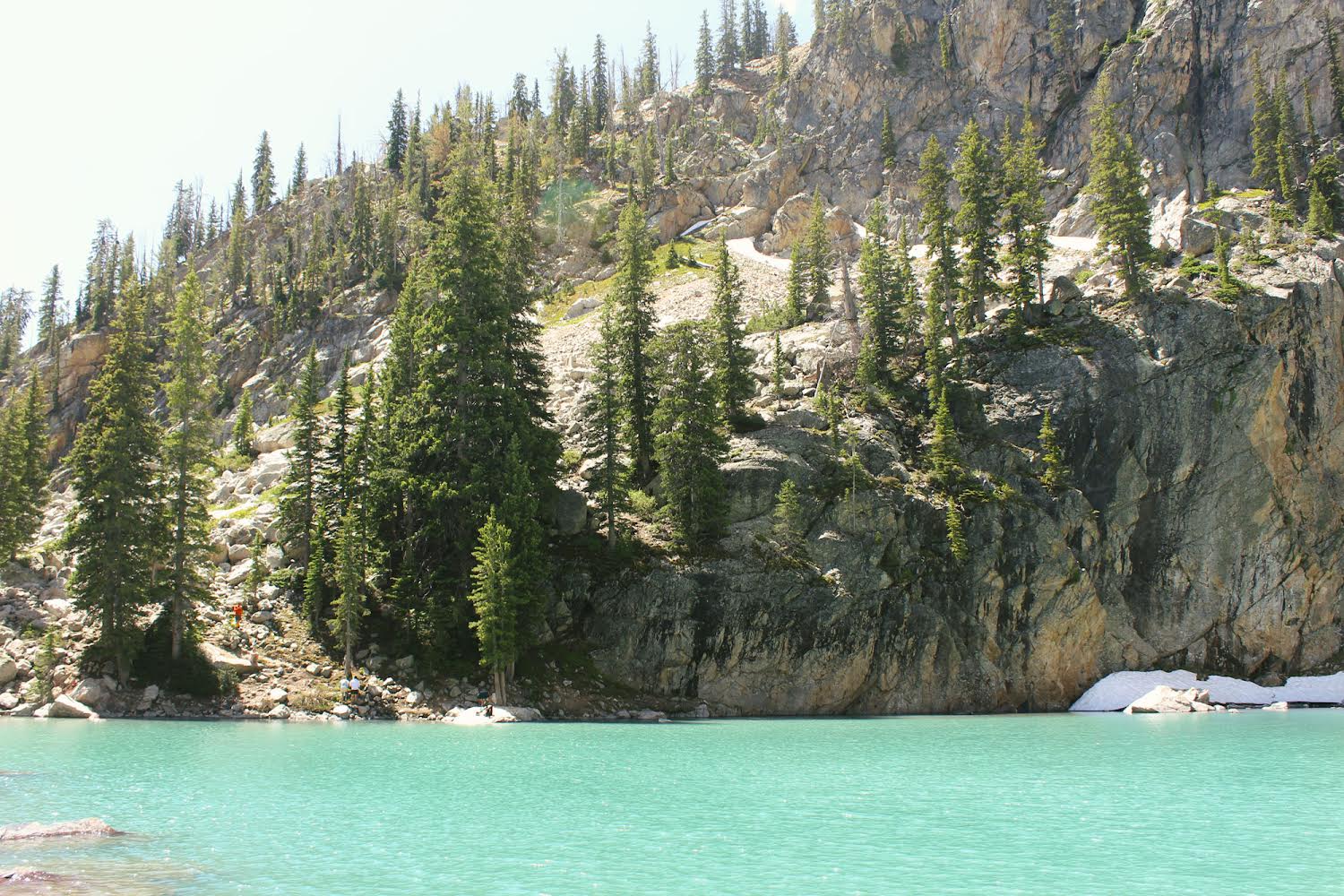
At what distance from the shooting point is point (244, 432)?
8794cm

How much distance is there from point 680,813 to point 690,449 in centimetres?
3522

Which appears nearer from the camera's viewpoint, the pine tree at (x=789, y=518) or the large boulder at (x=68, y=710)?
the large boulder at (x=68, y=710)

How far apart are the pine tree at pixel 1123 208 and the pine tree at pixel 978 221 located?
8.12 meters

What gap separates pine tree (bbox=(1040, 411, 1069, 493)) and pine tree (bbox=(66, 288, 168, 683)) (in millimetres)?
52753

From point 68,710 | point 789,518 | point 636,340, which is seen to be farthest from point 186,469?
point 789,518

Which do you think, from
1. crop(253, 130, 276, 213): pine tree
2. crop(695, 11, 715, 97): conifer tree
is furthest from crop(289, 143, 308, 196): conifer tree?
crop(695, 11, 715, 97): conifer tree

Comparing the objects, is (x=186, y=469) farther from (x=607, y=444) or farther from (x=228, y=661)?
(x=607, y=444)

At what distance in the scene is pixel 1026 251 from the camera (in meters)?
70.1

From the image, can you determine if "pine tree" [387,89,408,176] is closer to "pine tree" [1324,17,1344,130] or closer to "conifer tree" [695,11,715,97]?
"conifer tree" [695,11,715,97]

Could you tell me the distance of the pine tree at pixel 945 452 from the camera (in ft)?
187

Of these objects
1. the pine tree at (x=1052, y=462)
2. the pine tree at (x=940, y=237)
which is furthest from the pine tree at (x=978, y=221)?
the pine tree at (x=1052, y=462)

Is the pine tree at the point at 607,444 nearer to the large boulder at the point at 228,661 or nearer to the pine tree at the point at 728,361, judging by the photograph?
the pine tree at the point at 728,361

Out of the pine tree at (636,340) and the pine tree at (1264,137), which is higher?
the pine tree at (1264,137)

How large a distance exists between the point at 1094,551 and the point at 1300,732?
20.5 metres
